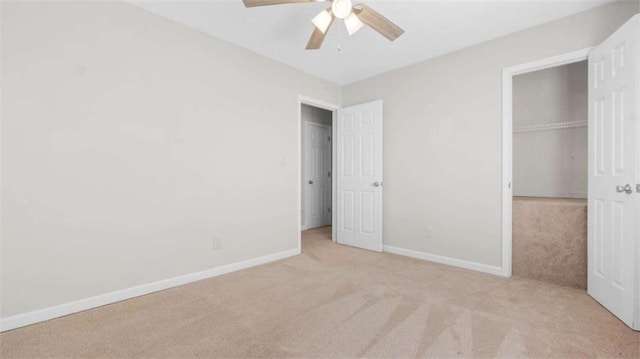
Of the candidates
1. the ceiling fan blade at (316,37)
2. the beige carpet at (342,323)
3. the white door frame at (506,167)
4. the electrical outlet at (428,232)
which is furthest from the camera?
the electrical outlet at (428,232)

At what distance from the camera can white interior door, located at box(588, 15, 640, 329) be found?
1.81 meters

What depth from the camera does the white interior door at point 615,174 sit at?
1.81 m

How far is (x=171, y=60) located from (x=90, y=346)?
2269 millimetres

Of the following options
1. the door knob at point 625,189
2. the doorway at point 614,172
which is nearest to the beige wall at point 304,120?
the doorway at point 614,172

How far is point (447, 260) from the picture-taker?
126 inches

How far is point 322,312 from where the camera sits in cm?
204

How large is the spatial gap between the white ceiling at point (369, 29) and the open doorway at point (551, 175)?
1.11 m

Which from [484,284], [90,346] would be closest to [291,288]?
[90,346]

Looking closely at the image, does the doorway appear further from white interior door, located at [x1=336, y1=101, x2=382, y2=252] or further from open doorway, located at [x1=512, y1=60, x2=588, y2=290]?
white interior door, located at [x1=336, y1=101, x2=382, y2=252]

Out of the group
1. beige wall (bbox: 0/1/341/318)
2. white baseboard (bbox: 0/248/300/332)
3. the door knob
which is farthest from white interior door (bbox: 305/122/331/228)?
the door knob

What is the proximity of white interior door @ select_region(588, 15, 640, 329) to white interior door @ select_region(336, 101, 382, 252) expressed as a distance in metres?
2.07

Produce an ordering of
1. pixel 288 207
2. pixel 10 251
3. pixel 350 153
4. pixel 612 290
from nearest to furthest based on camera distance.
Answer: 1. pixel 10 251
2. pixel 612 290
3. pixel 288 207
4. pixel 350 153

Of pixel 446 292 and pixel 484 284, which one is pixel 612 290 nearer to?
pixel 484 284

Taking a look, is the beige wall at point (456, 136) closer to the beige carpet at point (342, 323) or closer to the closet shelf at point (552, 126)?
the beige carpet at point (342, 323)
